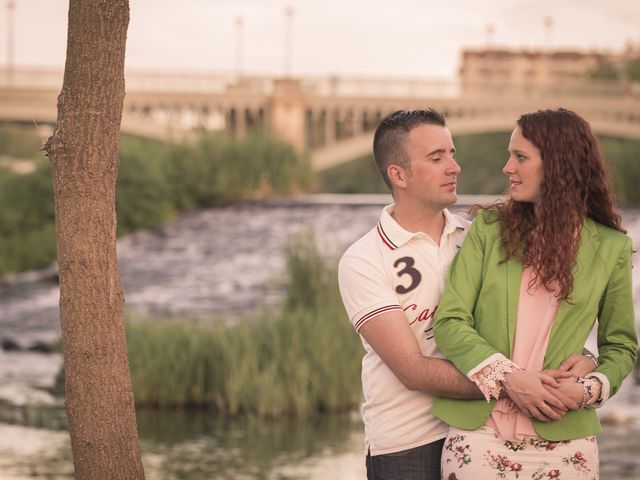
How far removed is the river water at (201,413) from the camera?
7.59m

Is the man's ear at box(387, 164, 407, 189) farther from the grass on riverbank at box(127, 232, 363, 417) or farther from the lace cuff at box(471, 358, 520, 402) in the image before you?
the grass on riverbank at box(127, 232, 363, 417)

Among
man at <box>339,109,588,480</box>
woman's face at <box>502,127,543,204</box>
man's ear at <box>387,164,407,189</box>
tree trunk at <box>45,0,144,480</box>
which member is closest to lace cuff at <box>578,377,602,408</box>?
man at <box>339,109,588,480</box>

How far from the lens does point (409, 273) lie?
10.3ft

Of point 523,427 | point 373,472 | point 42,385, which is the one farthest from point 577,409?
point 42,385

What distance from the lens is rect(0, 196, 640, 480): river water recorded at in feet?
24.9

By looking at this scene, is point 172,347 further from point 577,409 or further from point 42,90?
point 42,90

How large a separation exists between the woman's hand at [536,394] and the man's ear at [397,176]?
0.59 metres

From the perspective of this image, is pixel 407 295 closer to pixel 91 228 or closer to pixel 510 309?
pixel 510 309

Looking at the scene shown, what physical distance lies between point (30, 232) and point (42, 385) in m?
7.96

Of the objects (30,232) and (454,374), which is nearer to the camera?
(454,374)

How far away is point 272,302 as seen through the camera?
1430 cm

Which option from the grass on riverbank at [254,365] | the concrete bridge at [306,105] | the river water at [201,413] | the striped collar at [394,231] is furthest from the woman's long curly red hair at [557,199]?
the concrete bridge at [306,105]

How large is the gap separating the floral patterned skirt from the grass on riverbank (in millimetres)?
5816

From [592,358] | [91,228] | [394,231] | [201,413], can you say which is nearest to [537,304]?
[592,358]
